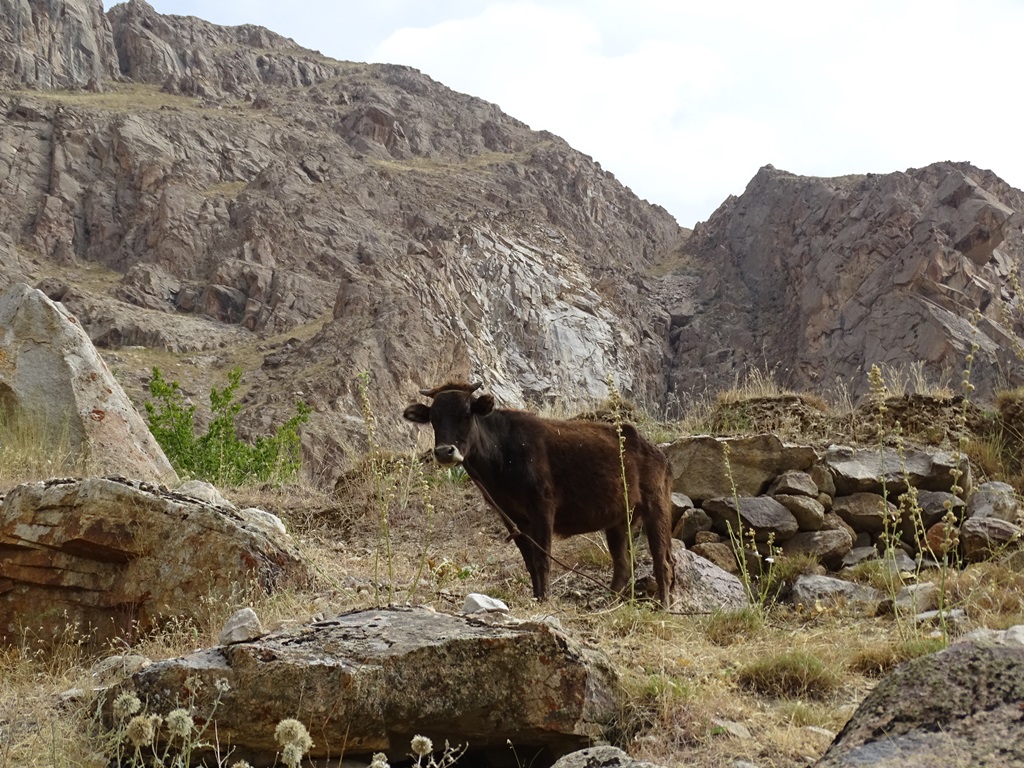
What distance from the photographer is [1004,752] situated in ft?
9.13

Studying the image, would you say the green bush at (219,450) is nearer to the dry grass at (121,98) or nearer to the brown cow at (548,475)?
the brown cow at (548,475)

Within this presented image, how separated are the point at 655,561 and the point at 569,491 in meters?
0.93

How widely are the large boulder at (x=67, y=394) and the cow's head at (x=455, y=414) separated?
11.1 feet

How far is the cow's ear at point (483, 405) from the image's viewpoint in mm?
8062

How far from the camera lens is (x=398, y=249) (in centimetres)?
7200

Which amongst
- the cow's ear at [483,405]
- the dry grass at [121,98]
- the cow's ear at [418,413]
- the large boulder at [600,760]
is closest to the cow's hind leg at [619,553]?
the cow's ear at [483,405]

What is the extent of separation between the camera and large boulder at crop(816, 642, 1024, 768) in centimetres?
283

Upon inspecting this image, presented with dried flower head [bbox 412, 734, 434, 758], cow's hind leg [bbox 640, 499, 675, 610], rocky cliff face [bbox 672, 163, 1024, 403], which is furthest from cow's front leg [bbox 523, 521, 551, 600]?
rocky cliff face [bbox 672, 163, 1024, 403]

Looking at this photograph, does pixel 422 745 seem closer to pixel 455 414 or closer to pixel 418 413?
pixel 455 414

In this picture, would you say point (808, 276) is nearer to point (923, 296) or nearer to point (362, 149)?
point (923, 296)

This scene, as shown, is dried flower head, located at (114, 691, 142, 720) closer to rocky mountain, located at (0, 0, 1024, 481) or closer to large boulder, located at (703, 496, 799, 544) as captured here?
large boulder, located at (703, 496, 799, 544)

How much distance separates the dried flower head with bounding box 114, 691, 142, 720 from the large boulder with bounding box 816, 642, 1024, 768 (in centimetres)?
235

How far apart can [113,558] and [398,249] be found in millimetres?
66725

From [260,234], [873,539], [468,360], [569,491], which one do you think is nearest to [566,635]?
[569,491]
